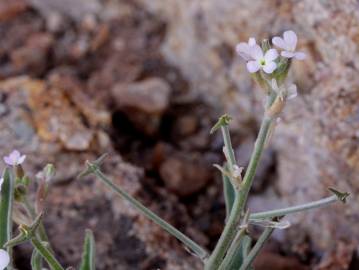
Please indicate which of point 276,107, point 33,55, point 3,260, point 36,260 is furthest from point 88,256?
point 33,55

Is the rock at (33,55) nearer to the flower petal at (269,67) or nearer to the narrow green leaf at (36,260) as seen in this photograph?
the narrow green leaf at (36,260)

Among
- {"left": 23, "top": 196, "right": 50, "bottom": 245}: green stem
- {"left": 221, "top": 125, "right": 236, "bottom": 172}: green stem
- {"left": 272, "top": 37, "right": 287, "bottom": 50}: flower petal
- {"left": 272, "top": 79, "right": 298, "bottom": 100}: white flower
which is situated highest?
{"left": 272, "top": 37, "right": 287, "bottom": 50}: flower petal

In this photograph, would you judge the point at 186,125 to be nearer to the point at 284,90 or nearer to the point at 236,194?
the point at 236,194

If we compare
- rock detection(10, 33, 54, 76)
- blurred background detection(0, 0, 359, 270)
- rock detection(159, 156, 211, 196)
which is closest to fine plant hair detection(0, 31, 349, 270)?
blurred background detection(0, 0, 359, 270)

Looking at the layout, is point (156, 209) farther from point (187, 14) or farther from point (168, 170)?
point (187, 14)

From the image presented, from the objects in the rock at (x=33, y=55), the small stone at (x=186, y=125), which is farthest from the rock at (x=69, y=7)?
the small stone at (x=186, y=125)

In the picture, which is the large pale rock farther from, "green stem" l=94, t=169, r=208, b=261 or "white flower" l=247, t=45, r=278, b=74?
"green stem" l=94, t=169, r=208, b=261
